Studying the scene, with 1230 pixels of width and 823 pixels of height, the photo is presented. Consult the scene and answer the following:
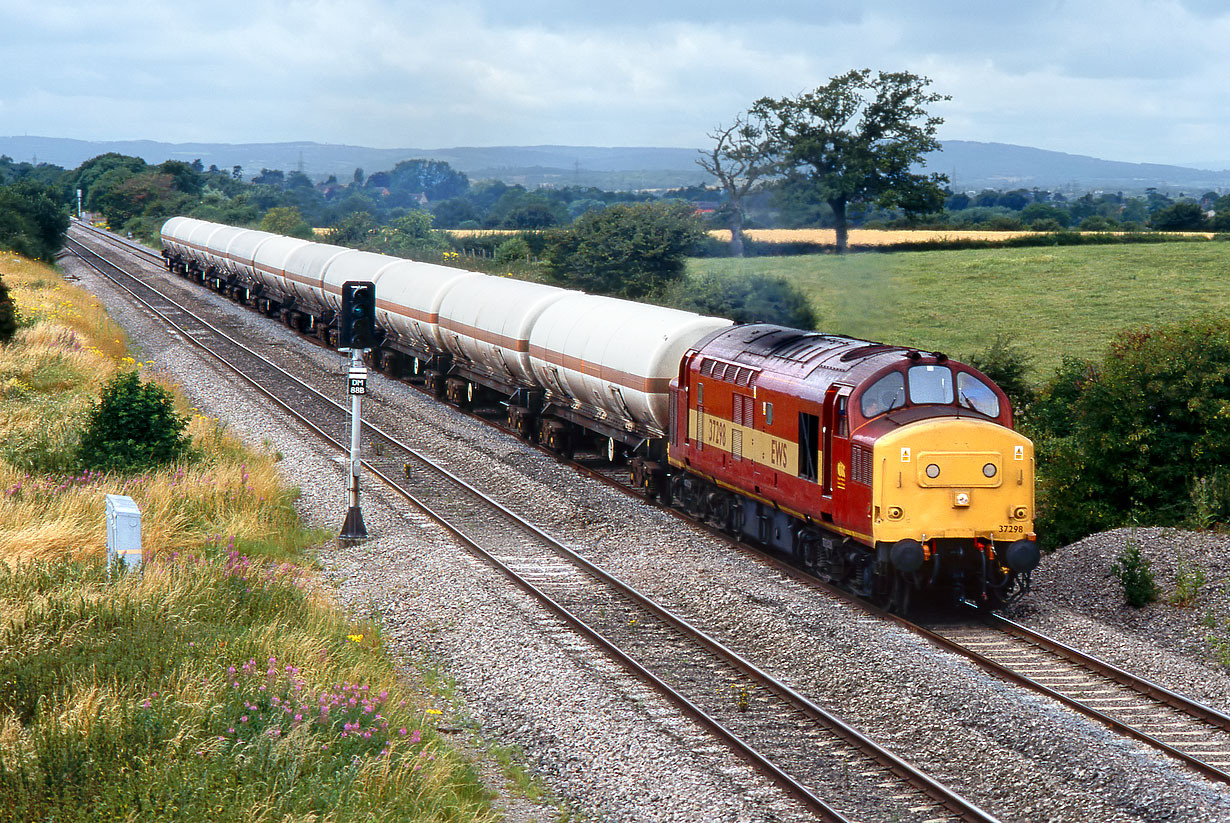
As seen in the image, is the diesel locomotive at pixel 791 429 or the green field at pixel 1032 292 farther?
the green field at pixel 1032 292

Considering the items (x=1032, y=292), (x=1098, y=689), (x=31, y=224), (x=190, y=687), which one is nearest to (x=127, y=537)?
(x=190, y=687)

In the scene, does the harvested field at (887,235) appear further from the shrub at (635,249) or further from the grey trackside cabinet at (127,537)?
the grey trackside cabinet at (127,537)

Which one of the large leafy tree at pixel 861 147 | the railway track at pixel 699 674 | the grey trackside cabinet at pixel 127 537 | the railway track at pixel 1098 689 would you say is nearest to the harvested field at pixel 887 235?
the large leafy tree at pixel 861 147

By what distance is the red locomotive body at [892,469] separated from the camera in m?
15.4

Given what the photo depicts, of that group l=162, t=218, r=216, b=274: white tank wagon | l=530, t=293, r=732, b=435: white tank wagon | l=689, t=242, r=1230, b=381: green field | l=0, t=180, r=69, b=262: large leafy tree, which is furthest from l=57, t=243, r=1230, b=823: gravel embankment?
l=0, t=180, r=69, b=262: large leafy tree

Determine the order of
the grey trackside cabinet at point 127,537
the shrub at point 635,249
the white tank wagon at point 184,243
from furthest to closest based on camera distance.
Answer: the white tank wagon at point 184,243
the shrub at point 635,249
the grey trackside cabinet at point 127,537

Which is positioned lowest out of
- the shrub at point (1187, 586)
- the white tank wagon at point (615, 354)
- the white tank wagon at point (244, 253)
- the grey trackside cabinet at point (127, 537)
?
the shrub at point (1187, 586)

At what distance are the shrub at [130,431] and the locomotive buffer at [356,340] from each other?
3756 mm

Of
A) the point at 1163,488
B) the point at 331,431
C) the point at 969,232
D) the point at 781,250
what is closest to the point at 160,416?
the point at 331,431

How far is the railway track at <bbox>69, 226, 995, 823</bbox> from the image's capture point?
10727mm

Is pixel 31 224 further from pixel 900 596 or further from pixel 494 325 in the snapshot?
pixel 900 596

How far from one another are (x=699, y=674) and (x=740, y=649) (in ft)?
3.38

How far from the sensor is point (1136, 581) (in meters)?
16.6

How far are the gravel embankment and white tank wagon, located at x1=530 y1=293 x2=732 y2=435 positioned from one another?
1924 millimetres
